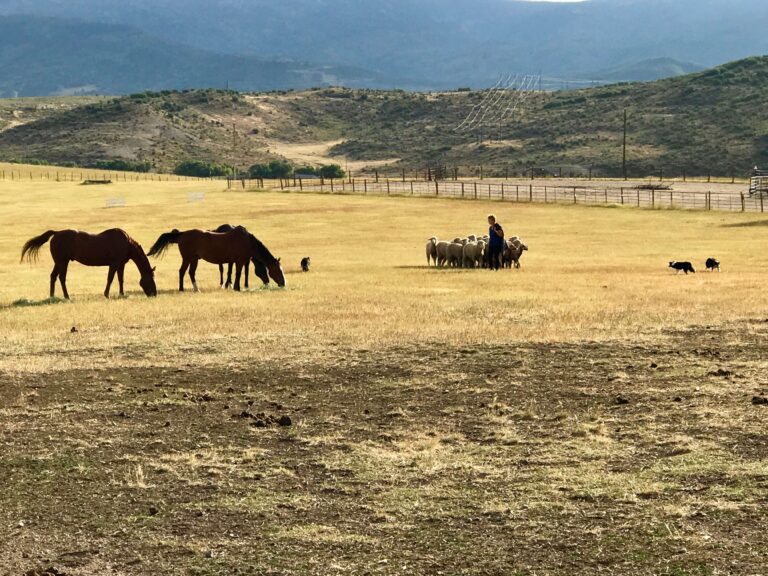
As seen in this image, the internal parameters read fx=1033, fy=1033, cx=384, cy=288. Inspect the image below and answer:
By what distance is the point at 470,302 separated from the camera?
2366 centimetres

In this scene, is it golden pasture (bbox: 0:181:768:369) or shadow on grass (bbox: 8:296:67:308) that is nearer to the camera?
golden pasture (bbox: 0:181:768:369)

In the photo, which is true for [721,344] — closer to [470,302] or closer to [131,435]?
[470,302]

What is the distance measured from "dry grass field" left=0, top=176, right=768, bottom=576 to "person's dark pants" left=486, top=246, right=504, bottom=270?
5.69 meters

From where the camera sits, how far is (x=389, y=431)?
12.4 m

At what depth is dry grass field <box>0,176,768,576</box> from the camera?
8.76m

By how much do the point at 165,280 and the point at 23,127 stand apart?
16930 cm

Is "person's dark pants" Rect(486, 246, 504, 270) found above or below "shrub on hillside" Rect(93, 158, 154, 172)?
below

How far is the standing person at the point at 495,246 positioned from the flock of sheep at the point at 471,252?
400 mm

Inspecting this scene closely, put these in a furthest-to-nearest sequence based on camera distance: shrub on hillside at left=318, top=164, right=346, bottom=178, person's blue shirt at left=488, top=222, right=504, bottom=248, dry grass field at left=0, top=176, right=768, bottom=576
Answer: shrub on hillside at left=318, top=164, right=346, bottom=178, person's blue shirt at left=488, top=222, right=504, bottom=248, dry grass field at left=0, top=176, right=768, bottom=576

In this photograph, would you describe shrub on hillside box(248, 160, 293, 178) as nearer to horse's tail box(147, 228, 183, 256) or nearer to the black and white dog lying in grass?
the black and white dog lying in grass

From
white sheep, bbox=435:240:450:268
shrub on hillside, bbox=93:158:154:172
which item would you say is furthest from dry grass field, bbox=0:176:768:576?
shrub on hillside, bbox=93:158:154:172

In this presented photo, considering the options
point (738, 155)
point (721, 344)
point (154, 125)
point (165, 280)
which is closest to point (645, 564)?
point (721, 344)

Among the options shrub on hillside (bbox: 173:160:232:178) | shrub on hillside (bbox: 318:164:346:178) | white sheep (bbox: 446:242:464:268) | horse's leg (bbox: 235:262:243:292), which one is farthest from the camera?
shrub on hillside (bbox: 173:160:232:178)

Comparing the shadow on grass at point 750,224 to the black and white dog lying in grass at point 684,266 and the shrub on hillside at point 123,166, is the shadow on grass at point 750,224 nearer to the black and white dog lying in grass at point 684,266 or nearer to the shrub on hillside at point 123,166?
the black and white dog lying in grass at point 684,266
